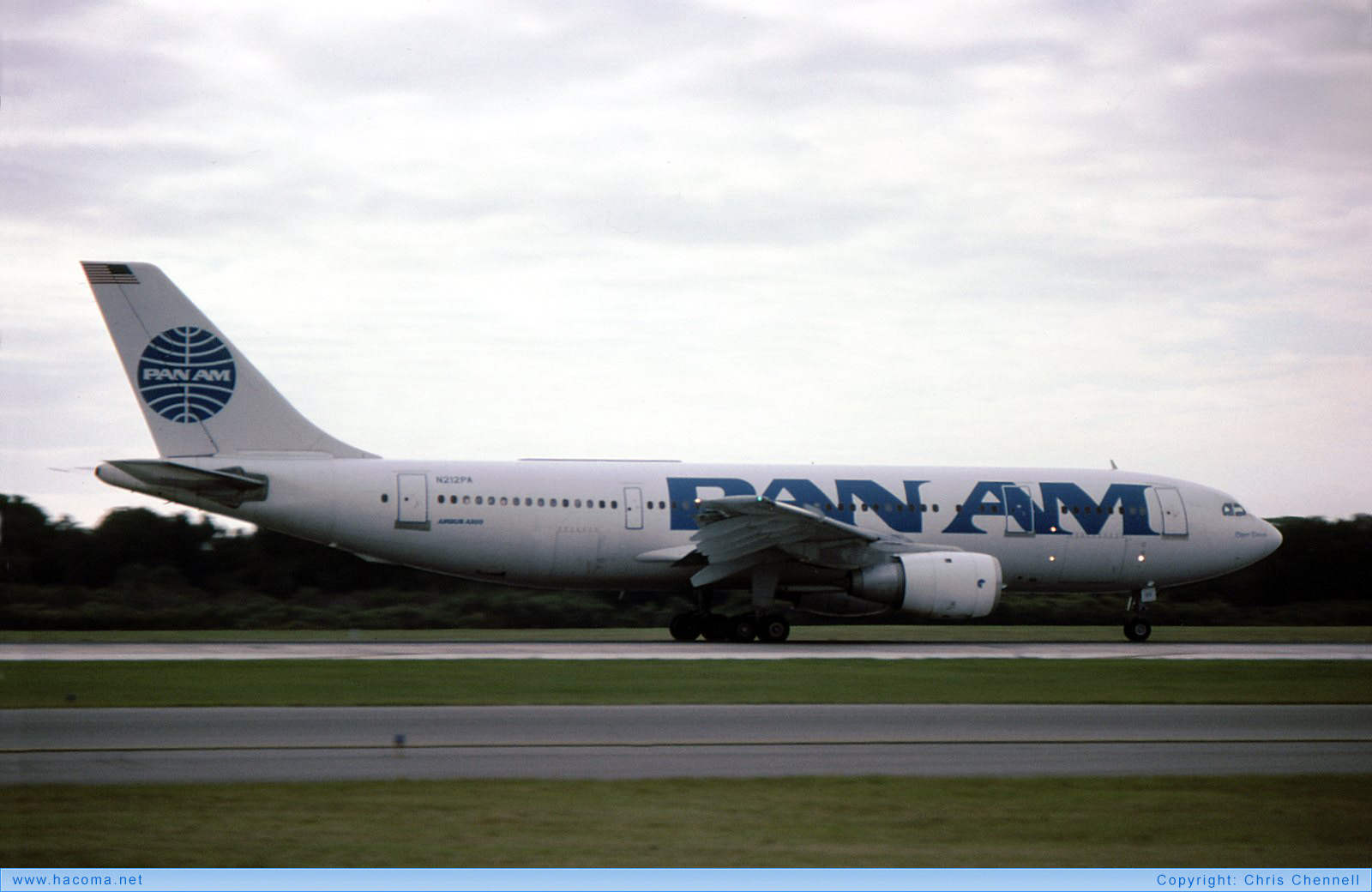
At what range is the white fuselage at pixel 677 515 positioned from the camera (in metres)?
24.1

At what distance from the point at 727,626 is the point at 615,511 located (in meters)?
2.87

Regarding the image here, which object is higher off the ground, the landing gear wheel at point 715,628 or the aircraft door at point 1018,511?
the aircraft door at point 1018,511

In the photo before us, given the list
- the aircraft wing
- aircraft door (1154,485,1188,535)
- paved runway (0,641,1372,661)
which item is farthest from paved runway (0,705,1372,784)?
aircraft door (1154,485,1188,535)

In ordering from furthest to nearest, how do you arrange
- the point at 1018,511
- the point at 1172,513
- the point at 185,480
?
1. the point at 1172,513
2. the point at 1018,511
3. the point at 185,480

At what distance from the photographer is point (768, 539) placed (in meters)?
24.2

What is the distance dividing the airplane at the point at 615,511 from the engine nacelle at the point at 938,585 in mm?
32

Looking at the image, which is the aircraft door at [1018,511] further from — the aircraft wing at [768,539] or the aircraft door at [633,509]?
the aircraft door at [633,509]

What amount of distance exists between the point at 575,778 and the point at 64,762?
357cm

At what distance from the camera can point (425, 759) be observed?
32.4ft

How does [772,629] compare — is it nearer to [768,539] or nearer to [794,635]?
[768,539]

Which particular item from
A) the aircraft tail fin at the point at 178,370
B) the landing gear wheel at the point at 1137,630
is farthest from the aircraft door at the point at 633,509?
the landing gear wheel at the point at 1137,630

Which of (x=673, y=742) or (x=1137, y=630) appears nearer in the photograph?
(x=673, y=742)

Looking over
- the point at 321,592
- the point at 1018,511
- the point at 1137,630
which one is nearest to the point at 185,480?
the point at 321,592

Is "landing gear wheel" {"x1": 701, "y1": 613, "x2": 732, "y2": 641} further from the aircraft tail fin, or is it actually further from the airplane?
the aircraft tail fin
